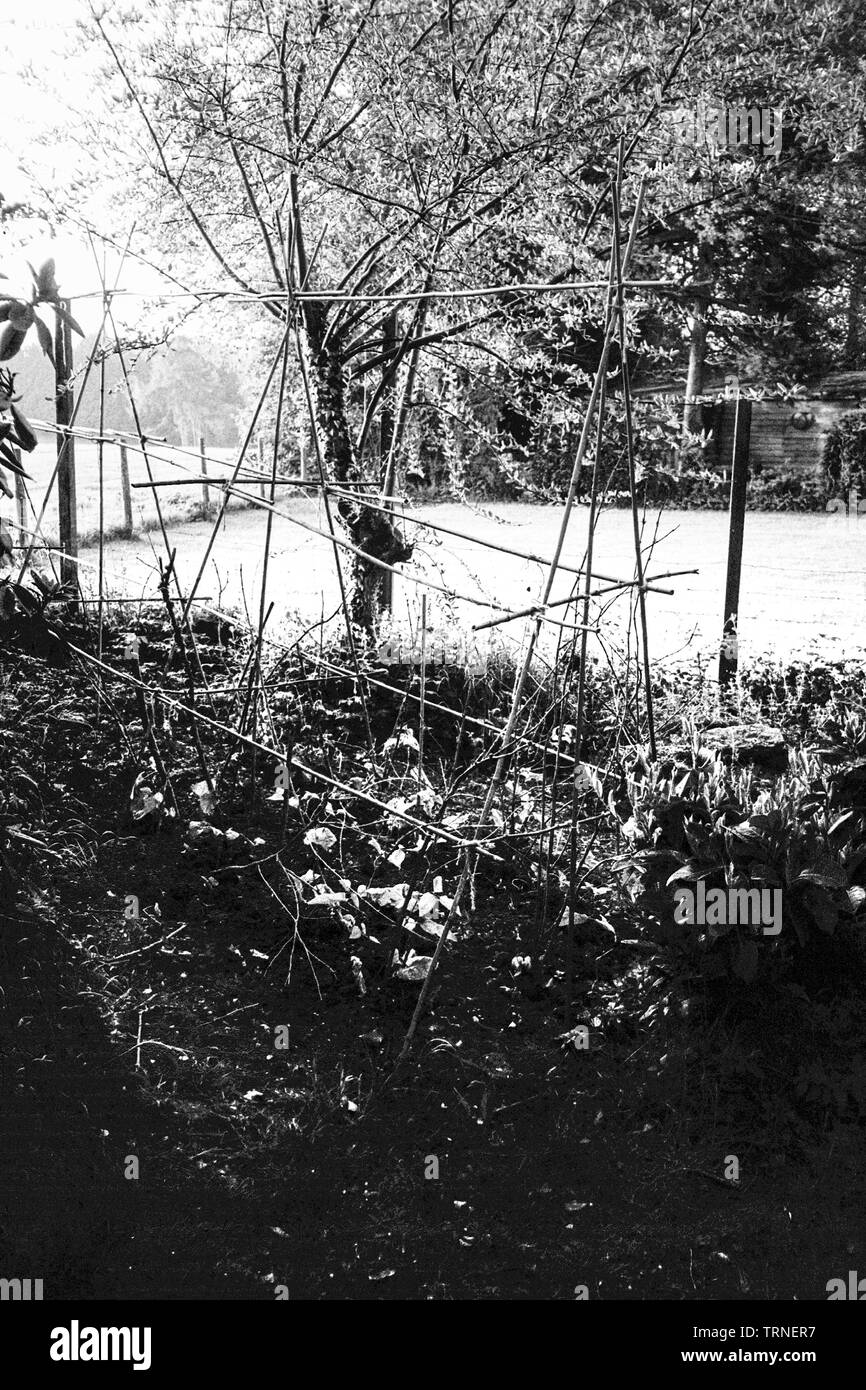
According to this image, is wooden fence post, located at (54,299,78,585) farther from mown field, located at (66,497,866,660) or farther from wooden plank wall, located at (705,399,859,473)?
wooden plank wall, located at (705,399,859,473)

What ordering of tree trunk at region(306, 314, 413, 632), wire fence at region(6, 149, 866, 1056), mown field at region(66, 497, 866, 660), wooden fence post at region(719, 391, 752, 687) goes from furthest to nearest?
mown field at region(66, 497, 866, 660) → wooden fence post at region(719, 391, 752, 687) → tree trunk at region(306, 314, 413, 632) → wire fence at region(6, 149, 866, 1056)

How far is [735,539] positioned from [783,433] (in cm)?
1096

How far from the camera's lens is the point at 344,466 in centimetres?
485

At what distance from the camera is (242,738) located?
286 centimetres

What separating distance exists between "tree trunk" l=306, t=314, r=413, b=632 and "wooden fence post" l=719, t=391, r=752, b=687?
141cm

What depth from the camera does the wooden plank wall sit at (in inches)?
586

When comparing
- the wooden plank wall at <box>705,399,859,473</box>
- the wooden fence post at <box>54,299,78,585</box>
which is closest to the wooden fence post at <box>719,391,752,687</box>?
the wooden fence post at <box>54,299,78,585</box>

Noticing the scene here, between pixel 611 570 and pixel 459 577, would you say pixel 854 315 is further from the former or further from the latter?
pixel 459 577

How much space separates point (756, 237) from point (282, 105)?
31.1 ft

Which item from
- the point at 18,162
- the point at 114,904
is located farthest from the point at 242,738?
the point at 18,162

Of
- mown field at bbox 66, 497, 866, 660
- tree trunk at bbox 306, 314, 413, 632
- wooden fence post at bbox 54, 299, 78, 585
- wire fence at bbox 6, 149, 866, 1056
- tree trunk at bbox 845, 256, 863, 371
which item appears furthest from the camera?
tree trunk at bbox 845, 256, 863, 371

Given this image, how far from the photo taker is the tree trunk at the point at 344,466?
188 inches

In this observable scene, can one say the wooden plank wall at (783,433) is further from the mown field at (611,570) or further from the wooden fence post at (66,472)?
the wooden fence post at (66,472)
